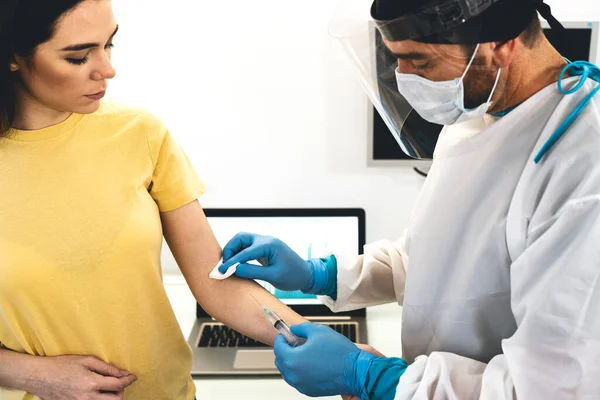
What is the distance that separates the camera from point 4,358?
1.04m

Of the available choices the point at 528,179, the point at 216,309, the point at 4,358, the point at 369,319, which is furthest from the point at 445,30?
the point at 369,319

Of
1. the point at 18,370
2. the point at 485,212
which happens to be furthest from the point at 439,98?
the point at 18,370

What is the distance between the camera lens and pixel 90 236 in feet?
3.42

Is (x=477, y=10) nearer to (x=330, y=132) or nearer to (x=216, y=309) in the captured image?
(x=216, y=309)

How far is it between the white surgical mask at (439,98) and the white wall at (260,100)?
2.96 ft

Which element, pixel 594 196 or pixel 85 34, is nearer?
pixel 594 196

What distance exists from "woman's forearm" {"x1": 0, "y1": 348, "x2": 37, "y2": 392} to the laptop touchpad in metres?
0.69

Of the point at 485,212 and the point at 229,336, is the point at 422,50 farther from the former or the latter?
the point at 229,336

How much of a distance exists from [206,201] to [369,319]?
2.37 feet

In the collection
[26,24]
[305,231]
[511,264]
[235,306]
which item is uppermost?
[26,24]

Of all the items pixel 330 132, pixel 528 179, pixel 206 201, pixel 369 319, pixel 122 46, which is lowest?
pixel 369 319

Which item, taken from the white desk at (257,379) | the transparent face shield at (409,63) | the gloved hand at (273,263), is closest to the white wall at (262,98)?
the white desk at (257,379)

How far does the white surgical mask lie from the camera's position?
93cm

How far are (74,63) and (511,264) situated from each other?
82cm
